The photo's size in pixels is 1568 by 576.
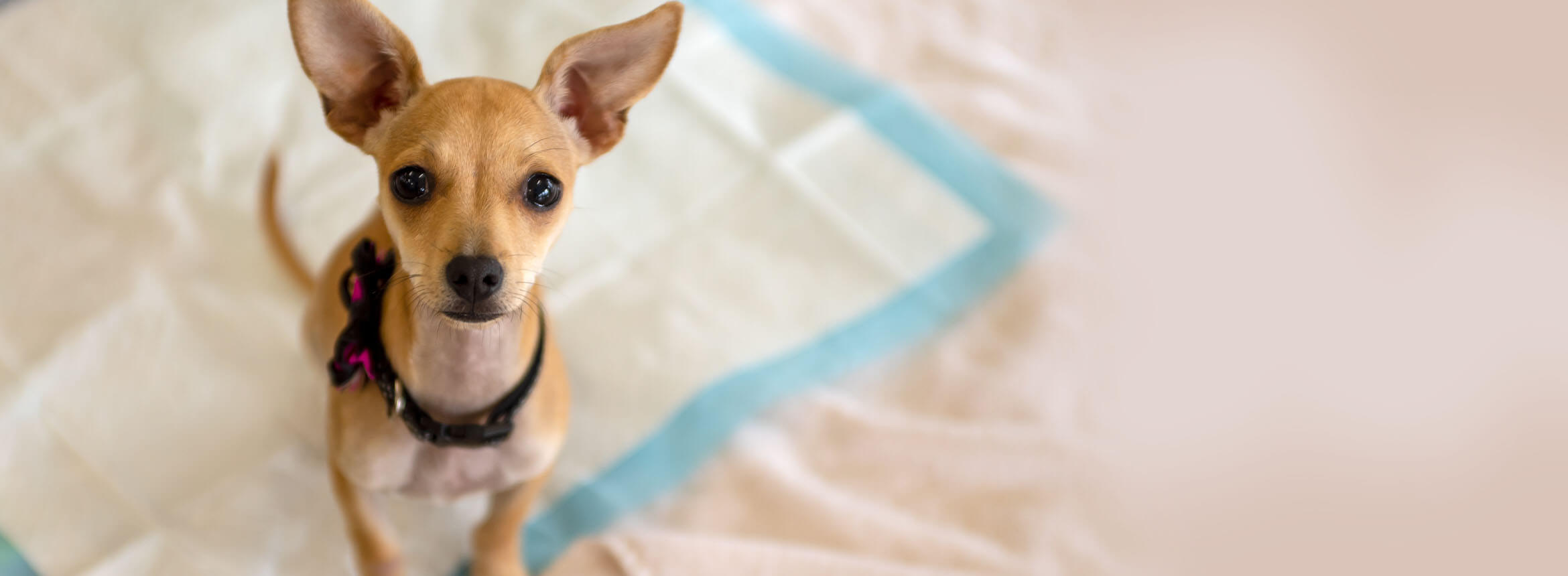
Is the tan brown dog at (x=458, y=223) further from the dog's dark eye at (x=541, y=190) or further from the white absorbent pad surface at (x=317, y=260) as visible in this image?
the white absorbent pad surface at (x=317, y=260)

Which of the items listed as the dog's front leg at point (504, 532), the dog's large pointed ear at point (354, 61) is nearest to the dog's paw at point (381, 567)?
the dog's front leg at point (504, 532)

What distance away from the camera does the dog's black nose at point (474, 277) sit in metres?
1.07

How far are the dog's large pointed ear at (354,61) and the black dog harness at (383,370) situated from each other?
143 millimetres

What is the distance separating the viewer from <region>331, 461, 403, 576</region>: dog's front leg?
1.41m

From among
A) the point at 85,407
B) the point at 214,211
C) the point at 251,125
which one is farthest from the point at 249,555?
the point at 251,125

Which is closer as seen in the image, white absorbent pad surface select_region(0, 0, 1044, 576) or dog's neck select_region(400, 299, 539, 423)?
dog's neck select_region(400, 299, 539, 423)

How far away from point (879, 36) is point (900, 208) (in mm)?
455

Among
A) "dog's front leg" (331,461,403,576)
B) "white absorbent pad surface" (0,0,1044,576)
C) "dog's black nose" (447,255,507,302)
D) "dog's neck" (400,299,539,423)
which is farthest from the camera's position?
"white absorbent pad surface" (0,0,1044,576)

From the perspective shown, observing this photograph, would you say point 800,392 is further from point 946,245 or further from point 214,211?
point 214,211

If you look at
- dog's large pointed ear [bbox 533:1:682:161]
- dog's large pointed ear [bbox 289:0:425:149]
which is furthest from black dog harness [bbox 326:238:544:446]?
dog's large pointed ear [bbox 533:1:682:161]

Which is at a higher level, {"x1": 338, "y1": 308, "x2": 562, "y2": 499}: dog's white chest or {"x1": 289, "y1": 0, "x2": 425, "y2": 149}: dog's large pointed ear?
{"x1": 289, "y1": 0, "x2": 425, "y2": 149}: dog's large pointed ear

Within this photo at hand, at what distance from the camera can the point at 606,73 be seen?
1.22m

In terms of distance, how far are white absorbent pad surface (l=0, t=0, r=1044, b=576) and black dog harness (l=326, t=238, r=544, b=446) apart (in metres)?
0.45

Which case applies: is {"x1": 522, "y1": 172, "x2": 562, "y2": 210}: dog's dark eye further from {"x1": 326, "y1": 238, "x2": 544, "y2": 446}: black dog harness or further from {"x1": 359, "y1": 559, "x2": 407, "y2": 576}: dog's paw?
{"x1": 359, "y1": 559, "x2": 407, "y2": 576}: dog's paw
